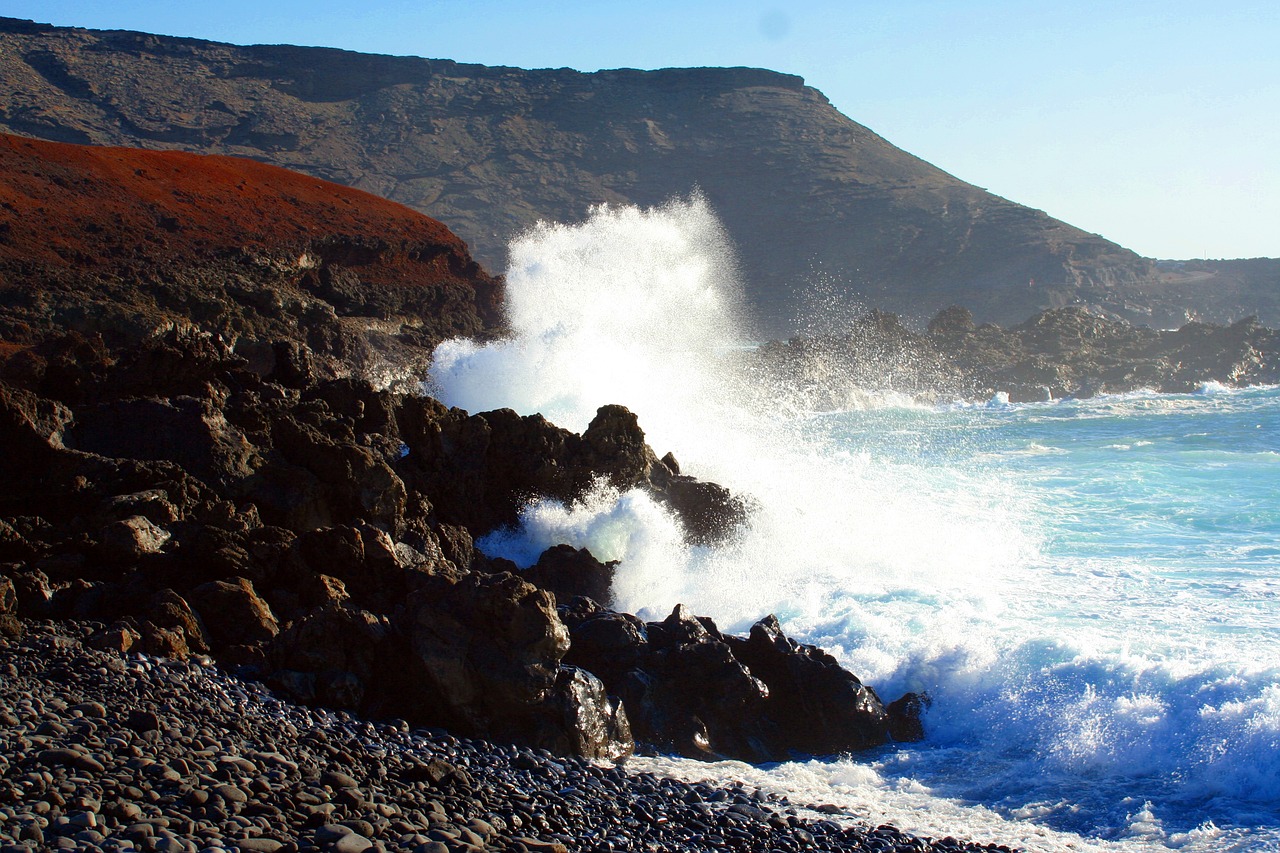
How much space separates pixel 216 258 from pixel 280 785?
16.1 metres

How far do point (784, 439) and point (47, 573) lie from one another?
19.3 meters

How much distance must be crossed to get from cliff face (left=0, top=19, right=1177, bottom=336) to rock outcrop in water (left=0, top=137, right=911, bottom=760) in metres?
60.4

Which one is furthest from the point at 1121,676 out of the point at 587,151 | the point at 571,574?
the point at 587,151

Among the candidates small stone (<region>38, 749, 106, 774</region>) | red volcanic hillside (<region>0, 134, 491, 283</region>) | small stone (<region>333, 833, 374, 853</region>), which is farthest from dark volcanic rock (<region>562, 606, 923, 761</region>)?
red volcanic hillside (<region>0, 134, 491, 283</region>)

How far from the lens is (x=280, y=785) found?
17.9 feet

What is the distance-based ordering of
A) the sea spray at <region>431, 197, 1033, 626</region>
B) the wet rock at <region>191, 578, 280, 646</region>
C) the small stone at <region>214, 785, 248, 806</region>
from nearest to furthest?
the small stone at <region>214, 785, 248, 806</region> < the wet rock at <region>191, 578, 280, 646</region> < the sea spray at <region>431, 197, 1033, 626</region>

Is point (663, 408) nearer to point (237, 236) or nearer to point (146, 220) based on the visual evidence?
point (237, 236)

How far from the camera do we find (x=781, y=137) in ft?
312

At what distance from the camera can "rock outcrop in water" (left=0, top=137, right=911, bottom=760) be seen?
7.36 m

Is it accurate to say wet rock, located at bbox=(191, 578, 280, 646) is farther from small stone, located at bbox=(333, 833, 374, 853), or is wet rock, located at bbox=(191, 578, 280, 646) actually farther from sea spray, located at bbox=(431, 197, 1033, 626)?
sea spray, located at bbox=(431, 197, 1033, 626)

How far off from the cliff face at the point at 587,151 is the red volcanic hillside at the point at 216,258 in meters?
47.7

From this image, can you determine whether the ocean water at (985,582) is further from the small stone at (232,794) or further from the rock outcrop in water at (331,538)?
the small stone at (232,794)

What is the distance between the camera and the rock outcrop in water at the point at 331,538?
7.36 m

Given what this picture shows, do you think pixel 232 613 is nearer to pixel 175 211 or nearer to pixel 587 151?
pixel 175 211
